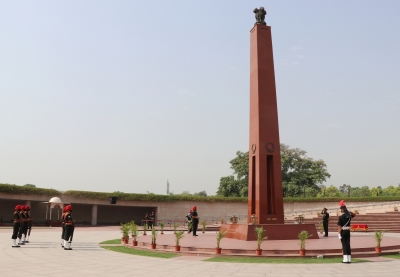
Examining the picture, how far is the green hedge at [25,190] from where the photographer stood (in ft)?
104

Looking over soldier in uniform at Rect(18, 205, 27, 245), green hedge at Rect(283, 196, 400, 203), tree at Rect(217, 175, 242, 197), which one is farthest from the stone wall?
soldier in uniform at Rect(18, 205, 27, 245)

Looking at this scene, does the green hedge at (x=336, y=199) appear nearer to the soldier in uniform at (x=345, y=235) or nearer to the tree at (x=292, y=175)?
the tree at (x=292, y=175)

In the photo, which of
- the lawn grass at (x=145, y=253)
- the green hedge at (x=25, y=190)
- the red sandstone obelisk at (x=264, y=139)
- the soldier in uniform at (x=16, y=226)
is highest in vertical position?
the red sandstone obelisk at (x=264, y=139)

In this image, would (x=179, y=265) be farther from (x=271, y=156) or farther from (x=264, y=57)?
(x=264, y=57)

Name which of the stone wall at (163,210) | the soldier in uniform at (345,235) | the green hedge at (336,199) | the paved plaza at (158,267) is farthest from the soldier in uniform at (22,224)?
the green hedge at (336,199)

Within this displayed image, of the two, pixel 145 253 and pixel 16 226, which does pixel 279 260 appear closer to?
pixel 145 253

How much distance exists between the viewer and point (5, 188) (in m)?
31.5

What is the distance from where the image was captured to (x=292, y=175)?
48.9 metres

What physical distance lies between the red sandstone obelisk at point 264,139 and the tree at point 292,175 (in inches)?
1119

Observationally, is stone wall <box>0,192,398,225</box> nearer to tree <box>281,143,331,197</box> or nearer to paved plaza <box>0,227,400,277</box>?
tree <box>281,143,331,197</box>

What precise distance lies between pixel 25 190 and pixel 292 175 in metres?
31.3

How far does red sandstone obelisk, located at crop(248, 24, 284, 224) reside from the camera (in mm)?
17281

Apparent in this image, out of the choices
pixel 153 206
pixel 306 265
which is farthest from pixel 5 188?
pixel 306 265

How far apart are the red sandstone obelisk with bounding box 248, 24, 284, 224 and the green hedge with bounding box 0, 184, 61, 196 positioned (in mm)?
22672
